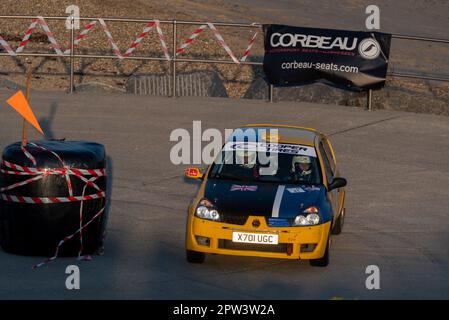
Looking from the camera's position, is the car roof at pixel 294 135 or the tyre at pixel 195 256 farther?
the car roof at pixel 294 135

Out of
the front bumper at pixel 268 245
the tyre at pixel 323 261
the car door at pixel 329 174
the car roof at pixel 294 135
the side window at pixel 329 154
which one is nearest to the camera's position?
the front bumper at pixel 268 245

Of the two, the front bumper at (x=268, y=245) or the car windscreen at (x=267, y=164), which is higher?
the car windscreen at (x=267, y=164)

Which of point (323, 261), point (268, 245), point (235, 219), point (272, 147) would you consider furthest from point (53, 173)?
point (323, 261)

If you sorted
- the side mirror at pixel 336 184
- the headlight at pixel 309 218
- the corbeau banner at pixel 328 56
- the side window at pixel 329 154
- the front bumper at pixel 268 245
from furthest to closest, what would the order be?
the corbeau banner at pixel 328 56 < the side window at pixel 329 154 < the side mirror at pixel 336 184 < the headlight at pixel 309 218 < the front bumper at pixel 268 245

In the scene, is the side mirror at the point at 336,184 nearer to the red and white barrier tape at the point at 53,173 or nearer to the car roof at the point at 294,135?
the car roof at the point at 294,135

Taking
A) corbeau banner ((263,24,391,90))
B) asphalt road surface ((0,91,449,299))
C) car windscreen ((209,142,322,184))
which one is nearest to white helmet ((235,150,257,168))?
car windscreen ((209,142,322,184))

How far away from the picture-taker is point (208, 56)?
3000 cm

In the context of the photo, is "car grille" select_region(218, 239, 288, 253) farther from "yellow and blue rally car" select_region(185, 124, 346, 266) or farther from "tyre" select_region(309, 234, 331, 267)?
"tyre" select_region(309, 234, 331, 267)

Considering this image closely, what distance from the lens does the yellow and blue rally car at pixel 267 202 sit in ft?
41.1

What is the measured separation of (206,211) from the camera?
12.8 m

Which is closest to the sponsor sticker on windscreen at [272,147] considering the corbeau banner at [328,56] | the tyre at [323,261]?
the tyre at [323,261]

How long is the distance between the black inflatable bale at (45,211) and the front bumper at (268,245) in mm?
1503

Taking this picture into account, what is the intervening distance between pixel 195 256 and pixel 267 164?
5.28 feet

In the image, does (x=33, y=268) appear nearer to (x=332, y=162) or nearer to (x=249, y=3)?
(x=332, y=162)
